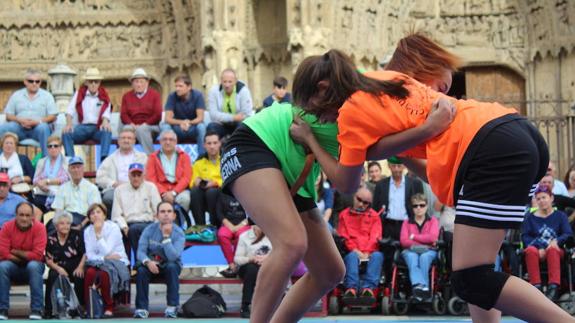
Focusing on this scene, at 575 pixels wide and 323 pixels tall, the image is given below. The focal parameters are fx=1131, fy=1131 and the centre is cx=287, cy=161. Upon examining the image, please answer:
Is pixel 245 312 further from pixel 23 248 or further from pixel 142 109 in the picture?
pixel 142 109

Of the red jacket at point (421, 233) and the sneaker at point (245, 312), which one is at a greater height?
the red jacket at point (421, 233)

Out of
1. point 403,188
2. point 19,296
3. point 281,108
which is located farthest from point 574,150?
point 281,108

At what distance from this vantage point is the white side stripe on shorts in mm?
4902

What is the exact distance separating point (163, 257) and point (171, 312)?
2.13 ft

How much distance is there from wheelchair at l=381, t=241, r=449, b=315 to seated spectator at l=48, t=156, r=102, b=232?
3.20m

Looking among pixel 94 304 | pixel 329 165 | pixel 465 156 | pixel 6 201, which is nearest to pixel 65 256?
pixel 94 304

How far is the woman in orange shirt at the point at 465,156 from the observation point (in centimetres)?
491

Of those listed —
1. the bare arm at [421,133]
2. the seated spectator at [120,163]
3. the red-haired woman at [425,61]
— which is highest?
the red-haired woman at [425,61]

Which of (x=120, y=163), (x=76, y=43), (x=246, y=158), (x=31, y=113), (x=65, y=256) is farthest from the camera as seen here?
(x=76, y=43)

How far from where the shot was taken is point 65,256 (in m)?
11.0

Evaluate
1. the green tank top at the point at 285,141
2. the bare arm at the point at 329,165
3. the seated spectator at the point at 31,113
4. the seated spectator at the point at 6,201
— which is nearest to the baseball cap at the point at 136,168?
the seated spectator at the point at 6,201

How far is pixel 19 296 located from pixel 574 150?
9526 millimetres

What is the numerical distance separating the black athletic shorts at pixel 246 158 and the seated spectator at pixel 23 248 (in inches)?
217

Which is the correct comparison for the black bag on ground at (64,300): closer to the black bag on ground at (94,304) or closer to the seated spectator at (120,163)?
the black bag on ground at (94,304)
